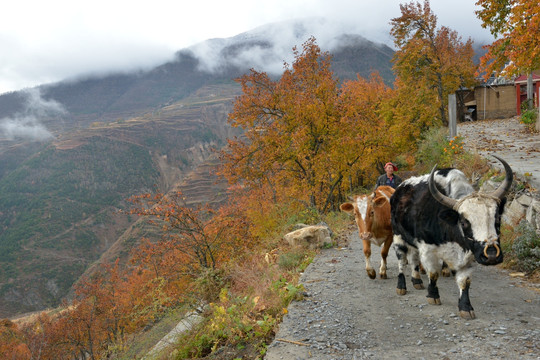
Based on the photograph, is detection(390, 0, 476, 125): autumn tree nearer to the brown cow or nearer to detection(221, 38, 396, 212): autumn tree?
detection(221, 38, 396, 212): autumn tree

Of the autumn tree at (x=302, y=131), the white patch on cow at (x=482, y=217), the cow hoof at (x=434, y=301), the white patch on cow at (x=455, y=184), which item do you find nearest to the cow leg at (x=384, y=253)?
the cow hoof at (x=434, y=301)

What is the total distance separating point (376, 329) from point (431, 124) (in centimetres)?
2731

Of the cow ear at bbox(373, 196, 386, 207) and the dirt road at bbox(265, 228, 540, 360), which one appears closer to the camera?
the dirt road at bbox(265, 228, 540, 360)

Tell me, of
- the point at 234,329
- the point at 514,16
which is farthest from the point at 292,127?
the point at 234,329

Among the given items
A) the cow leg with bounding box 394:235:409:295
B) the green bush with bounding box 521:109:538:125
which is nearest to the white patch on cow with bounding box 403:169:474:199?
the cow leg with bounding box 394:235:409:295

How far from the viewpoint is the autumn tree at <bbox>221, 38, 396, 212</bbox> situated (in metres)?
17.2

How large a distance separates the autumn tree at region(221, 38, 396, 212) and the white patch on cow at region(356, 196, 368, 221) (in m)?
10.2

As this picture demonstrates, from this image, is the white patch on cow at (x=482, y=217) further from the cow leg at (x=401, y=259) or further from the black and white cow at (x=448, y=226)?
the cow leg at (x=401, y=259)

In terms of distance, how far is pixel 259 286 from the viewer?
7371 mm

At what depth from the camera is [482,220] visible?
4.07m

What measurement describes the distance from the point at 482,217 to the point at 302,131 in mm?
12933

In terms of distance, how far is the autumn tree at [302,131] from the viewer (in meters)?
17.2

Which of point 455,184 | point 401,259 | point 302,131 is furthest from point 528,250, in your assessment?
point 302,131

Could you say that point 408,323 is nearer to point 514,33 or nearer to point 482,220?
point 482,220
